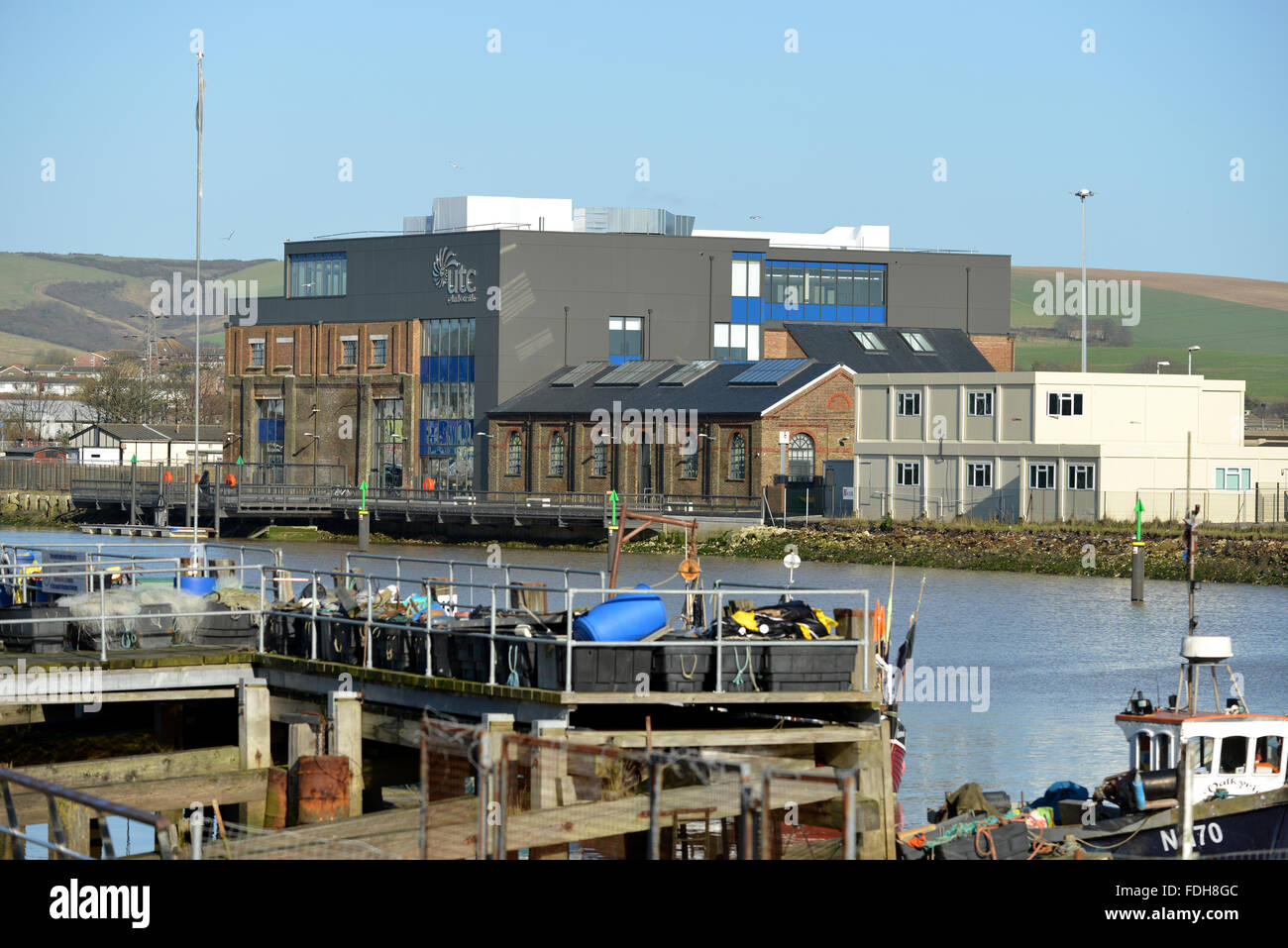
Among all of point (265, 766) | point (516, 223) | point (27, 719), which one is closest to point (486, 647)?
point (265, 766)

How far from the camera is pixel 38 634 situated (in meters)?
25.9

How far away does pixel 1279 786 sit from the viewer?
21.9m

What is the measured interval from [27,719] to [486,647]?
7.43 meters

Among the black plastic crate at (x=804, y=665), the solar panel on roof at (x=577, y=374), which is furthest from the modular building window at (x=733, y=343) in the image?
the black plastic crate at (x=804, y=665)

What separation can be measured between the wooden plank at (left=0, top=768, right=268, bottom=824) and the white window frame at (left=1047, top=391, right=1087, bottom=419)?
61.7 m

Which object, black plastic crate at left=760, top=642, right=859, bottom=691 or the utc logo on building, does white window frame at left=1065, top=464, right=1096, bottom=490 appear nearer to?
the utc logo on building

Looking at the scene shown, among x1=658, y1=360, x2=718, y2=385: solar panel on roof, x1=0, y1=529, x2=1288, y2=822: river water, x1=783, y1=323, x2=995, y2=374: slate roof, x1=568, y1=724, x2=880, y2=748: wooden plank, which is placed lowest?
x1=0, y1=529, x2=1288, y2=822: river water

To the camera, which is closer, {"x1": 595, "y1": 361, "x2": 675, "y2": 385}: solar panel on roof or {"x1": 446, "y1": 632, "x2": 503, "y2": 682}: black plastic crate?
{"x1": 446, "y1": 632, "x2": 503, "y2": 682}: black plastic crate

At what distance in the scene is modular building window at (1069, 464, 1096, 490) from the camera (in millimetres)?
75750

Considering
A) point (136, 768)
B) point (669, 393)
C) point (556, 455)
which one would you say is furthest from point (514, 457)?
point (136, 768)

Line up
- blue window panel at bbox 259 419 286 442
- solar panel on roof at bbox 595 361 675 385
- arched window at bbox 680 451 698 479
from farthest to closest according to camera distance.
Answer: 1. blue window panel at bbox 259 419 286 442
2. solar panel on roof at bbox 595 361 675 385
3. arched window at bbox 680 451 698 479

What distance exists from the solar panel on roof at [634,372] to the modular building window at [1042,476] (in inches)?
1038

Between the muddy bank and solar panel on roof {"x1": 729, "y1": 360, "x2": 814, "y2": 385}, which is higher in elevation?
solar panel on roof {"x1": 729, "y1": 360, "x2": 814, "y2": 385}

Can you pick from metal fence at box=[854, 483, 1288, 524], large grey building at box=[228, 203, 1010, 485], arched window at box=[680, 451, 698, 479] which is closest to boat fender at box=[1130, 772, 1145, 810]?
metal fence at box=[854, 483, 1288, 524]
